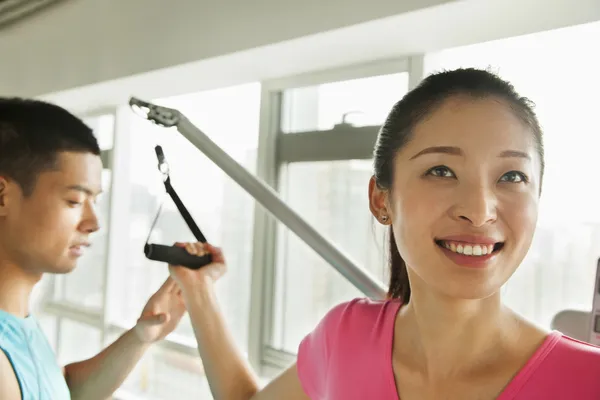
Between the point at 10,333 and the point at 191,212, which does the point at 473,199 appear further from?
the point at 191,212

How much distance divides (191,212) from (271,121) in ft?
1.97

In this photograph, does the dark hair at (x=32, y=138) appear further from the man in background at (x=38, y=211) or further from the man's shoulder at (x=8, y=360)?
the man's shoulder at (x=8, y=360)

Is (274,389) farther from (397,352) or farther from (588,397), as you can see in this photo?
(588,397)

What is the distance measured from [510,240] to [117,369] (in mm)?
853

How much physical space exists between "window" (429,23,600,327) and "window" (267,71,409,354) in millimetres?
388

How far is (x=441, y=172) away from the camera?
632 millimetres

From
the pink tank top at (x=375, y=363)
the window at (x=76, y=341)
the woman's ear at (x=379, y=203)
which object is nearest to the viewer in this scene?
the pink tank top at (x=375, y=363)

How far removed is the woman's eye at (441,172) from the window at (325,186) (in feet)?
3.28

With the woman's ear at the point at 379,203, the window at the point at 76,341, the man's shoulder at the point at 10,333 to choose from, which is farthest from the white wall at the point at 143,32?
the window at the point at 76,341

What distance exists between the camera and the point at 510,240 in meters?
0.60

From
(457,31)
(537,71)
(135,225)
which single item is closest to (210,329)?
(457,31)

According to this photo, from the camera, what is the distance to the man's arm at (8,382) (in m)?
0.80

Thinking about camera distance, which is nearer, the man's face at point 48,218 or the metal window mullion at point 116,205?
the man's face at point 48,218

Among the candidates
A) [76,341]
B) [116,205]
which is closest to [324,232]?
[116,205]
